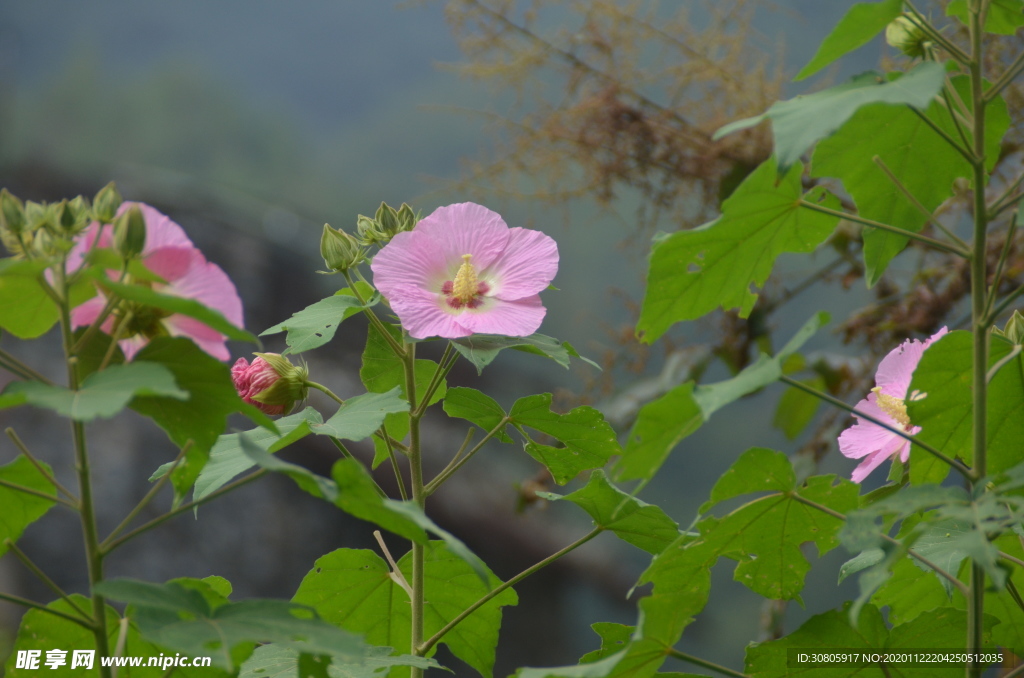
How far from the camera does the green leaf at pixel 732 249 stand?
1.65 feet

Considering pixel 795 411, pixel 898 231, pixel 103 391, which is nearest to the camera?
pixel 103 391

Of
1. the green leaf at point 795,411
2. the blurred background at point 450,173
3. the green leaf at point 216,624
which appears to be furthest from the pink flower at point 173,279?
the green leaf at point 795,411

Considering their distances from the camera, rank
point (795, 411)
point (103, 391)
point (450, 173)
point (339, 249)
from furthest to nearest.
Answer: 1. point (450, 173)
2. point (795, 411)
3. point (339, 249)
4. point (103, 391)

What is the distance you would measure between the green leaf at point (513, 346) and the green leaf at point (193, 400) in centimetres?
17

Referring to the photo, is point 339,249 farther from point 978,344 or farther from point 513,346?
point 978,344

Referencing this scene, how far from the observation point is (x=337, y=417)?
0.55 metres

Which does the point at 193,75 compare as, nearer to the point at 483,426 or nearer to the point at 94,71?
the point at 94,71

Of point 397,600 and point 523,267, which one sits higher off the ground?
point 523,267

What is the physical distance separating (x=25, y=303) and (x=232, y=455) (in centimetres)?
16

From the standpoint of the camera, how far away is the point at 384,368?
25.9 inches

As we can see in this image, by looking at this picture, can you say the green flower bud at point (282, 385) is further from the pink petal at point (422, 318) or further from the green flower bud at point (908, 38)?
the green flower bud at point (908, 38)

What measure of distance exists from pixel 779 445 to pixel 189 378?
6.62 ft

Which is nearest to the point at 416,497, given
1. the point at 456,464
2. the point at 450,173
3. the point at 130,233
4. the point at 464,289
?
the point at 456,464

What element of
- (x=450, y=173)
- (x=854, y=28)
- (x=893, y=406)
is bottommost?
(x=893, y=406)
